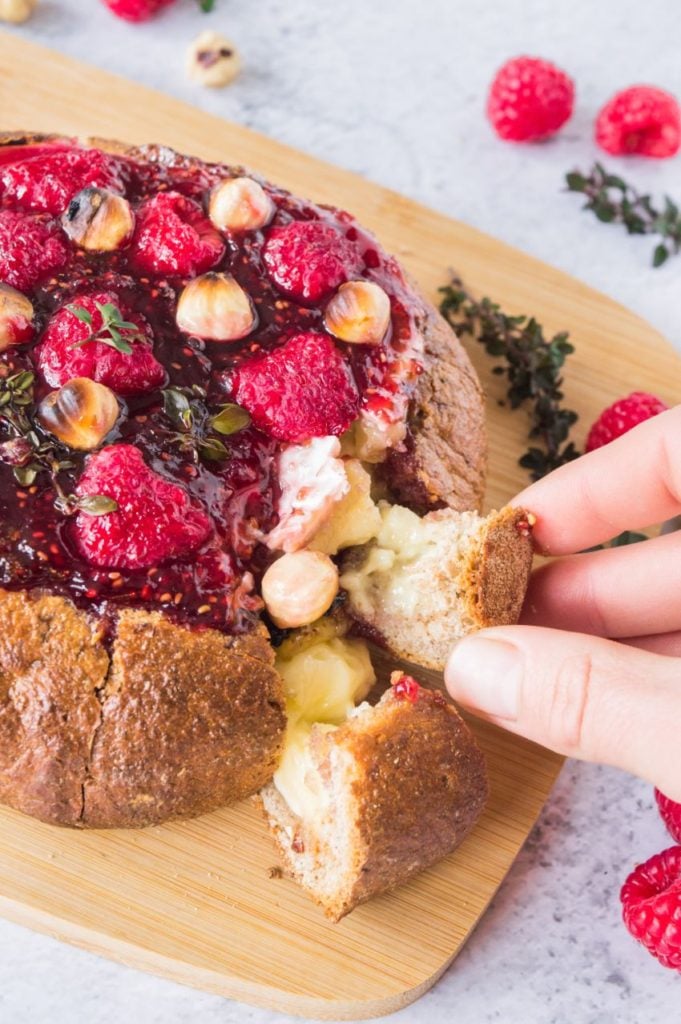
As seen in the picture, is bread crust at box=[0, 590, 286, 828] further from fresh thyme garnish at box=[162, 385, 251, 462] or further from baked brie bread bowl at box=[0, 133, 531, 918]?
fresh thyme garnish at box=[162, 385, 251, 462]

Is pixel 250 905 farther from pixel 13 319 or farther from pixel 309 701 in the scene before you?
pixel 13 319

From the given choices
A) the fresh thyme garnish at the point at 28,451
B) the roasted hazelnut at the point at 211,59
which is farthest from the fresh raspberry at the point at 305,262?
the roasted hazelnut at the point at 211,59

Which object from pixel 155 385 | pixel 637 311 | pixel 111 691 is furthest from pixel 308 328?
pixel 637 311

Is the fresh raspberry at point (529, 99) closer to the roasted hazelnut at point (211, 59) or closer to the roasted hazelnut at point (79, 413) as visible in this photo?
the roasted hazelnut at point (211, 59)

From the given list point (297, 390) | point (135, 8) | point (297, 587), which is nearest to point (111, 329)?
point (297, 390)

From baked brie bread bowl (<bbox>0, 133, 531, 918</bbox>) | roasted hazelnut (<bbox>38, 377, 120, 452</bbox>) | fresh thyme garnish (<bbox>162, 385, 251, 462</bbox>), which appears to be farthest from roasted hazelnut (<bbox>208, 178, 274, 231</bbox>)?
roasted hazelnut (<bbox>38, 377, 120, 452</bbox>)
